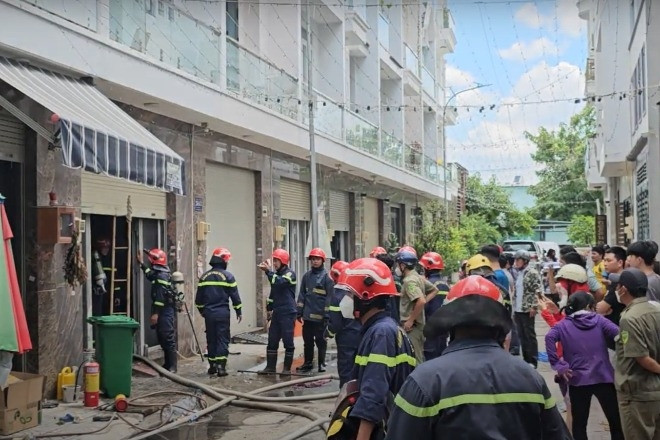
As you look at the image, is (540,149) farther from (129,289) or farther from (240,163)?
(129,289)

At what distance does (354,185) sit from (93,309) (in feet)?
43.5

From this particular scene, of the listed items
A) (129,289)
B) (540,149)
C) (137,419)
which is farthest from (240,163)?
(540,149)

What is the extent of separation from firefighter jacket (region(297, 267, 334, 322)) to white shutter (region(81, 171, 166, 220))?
2818 mm

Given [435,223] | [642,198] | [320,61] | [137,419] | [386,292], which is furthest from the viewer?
[435,223]

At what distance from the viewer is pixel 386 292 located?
165 inches

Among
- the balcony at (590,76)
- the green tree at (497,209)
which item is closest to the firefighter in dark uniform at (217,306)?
the balcony at (590,76)

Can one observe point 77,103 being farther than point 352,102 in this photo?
No

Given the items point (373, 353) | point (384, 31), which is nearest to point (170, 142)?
point (373, 353)

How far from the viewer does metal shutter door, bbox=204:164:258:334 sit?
46.0 feet

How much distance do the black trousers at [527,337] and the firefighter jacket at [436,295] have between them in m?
2.36

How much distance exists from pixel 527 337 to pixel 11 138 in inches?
297

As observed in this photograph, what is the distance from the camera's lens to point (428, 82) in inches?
1268

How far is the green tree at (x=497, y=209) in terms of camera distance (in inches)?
1816

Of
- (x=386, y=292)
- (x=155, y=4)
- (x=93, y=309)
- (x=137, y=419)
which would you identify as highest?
(x=155, y=4)
